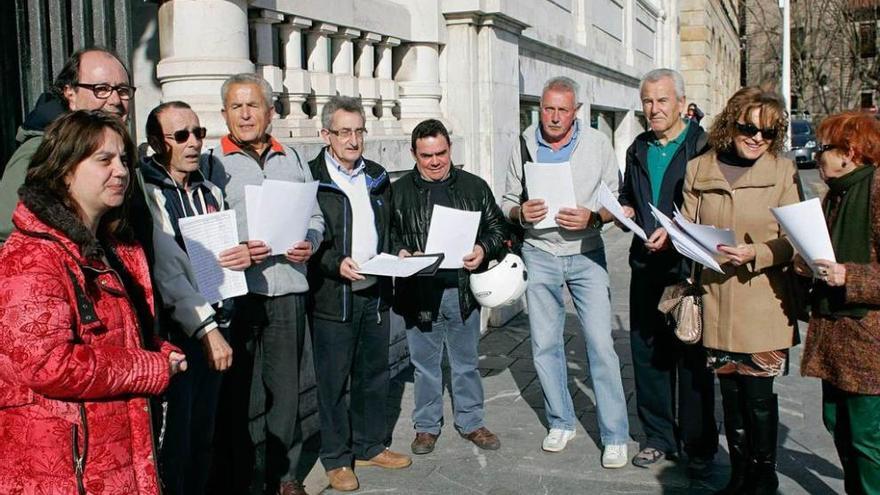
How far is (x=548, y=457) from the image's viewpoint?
5102 millimetres

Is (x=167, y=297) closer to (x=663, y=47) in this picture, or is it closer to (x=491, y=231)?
(x=491, y=231)

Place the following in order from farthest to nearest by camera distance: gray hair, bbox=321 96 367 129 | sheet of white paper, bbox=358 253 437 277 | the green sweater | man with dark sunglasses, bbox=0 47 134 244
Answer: gray hair, bbox=321 96 367 129 < sheet of white paper, bbox=358 253 437 277 < man with dark sunglasses, bbox=0 47 134 244 < the green sweater

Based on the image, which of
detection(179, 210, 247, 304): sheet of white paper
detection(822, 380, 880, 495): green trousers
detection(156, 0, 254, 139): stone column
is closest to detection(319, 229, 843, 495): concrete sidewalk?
detection(822, 380, 880, 495): green trousers

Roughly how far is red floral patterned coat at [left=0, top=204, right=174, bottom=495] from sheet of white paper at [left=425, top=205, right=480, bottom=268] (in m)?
2.36

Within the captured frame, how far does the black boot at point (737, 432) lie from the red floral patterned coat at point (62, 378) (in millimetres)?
2766

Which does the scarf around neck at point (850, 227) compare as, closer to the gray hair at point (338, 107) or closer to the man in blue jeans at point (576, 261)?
the man in blue jeans at point (576, 261)

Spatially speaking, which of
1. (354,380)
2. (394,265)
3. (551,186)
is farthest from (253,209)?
(551,186)

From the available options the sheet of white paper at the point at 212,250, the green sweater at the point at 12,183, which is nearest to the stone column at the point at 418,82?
the sheet of white paper at the point at 212,250

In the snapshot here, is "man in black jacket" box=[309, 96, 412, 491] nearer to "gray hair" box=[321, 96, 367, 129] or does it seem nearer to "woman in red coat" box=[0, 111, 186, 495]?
"gray hair" box=[321, 96, 367, 129]

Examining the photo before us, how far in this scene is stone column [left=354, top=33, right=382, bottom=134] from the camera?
22.5ft

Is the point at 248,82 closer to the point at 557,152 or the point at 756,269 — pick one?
the point at 557,152

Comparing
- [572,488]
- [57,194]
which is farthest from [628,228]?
[57,194]

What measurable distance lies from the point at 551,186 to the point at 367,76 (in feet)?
8.71

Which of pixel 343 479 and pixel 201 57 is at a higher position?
pixel 201 57
